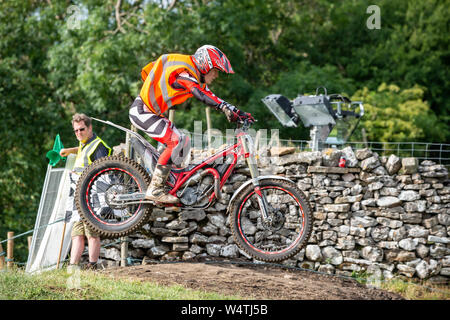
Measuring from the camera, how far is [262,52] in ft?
57.6

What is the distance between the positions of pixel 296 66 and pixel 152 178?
40.7 ft

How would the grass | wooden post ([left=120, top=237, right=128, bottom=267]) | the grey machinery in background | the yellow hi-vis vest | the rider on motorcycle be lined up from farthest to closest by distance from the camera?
the grey machinery in background → wooden post ([left=120, top=237, right=128, bottom=267]) → the yellow hi-vis vest → the rider on motorcycle → the grass

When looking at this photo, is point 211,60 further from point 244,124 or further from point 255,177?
point 255,177

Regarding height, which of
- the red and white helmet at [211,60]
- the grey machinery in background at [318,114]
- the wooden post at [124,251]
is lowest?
the wooden post at [124,251]

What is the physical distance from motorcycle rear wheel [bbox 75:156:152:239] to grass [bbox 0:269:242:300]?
1.56 ft

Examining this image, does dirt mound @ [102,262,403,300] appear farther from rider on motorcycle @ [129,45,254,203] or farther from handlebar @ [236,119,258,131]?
handlebar @ [236,119,258,131]

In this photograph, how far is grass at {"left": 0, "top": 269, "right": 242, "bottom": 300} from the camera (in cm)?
441

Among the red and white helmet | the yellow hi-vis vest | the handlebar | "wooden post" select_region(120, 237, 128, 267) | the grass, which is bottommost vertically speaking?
"wooden post" select_region(120, 237, 128, 267)

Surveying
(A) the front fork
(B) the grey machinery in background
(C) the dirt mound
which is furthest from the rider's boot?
(B) the grey machinery in background

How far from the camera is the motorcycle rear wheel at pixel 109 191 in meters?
4.90

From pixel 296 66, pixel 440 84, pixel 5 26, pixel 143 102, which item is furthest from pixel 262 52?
pixel 143 102

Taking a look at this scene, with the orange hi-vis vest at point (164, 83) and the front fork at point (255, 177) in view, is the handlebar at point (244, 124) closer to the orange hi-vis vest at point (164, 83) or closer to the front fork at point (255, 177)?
the front fork at point (255, 177)

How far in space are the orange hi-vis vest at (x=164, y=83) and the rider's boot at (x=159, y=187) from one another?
573mm

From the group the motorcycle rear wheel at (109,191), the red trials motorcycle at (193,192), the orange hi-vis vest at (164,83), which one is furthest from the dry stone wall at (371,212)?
the orange hi-vis vest at (164,83)
